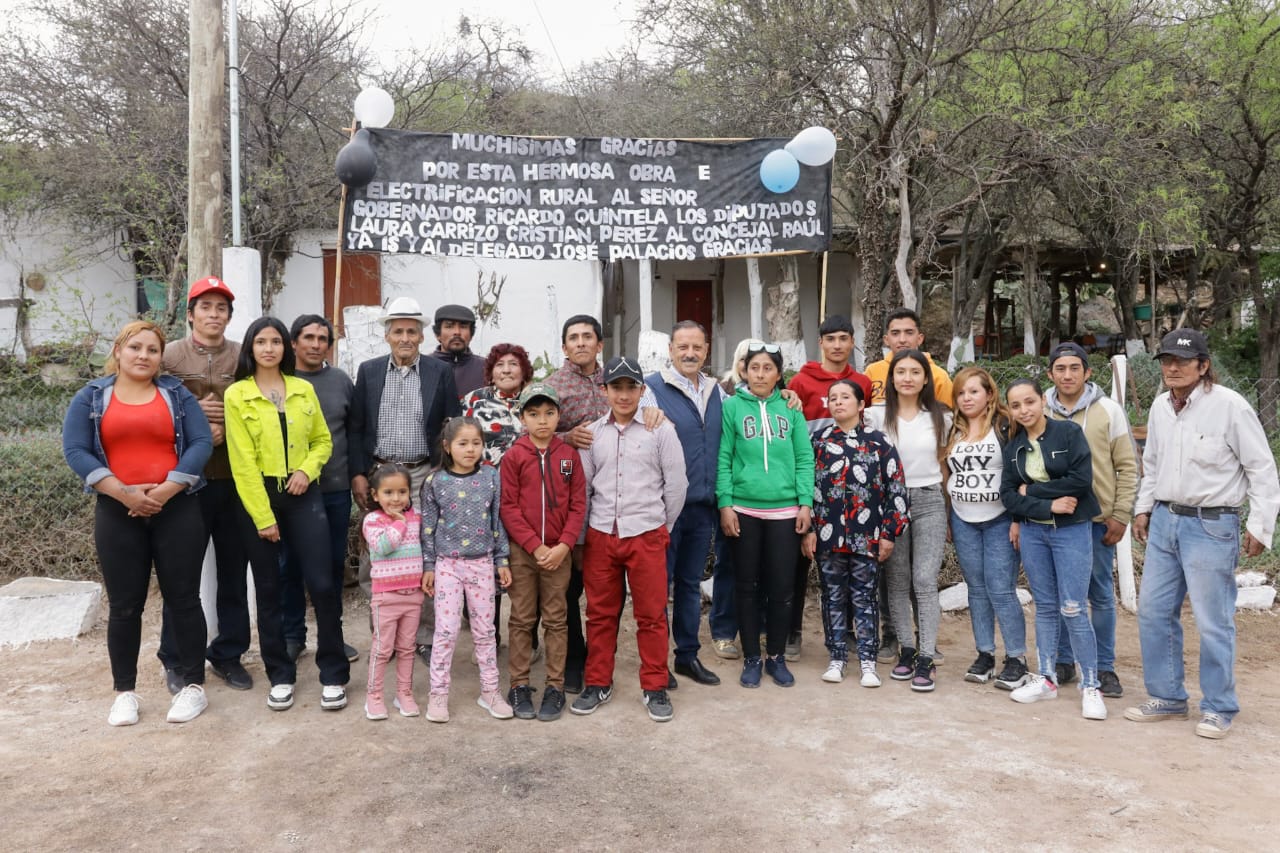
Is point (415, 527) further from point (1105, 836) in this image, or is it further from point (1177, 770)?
point (1177, 770)

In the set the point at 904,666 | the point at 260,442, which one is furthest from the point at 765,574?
the point at 260,442

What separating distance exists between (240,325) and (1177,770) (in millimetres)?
5003

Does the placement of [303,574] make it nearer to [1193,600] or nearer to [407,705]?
[407,705]

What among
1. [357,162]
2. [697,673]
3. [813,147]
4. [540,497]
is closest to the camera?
[540,497]

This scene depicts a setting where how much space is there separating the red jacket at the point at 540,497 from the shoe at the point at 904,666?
6.02 feet

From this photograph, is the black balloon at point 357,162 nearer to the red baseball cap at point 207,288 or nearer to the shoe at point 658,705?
the red baseball cap at point 207,288

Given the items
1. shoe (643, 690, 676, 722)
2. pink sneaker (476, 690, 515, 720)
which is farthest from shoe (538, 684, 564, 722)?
shoe (643, 690, 676, 722)

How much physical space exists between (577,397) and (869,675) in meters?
2.02

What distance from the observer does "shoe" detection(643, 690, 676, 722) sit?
4.08m

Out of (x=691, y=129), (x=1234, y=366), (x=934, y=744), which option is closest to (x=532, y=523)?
(x=934, y=744)

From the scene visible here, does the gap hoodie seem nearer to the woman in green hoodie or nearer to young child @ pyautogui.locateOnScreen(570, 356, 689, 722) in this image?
the woman in green hoodie

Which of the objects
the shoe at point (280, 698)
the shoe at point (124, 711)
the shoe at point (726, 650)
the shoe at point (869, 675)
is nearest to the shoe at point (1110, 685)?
the shoe at point (869, 675)

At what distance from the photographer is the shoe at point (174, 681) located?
166 inches

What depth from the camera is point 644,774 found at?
3.51 meters
